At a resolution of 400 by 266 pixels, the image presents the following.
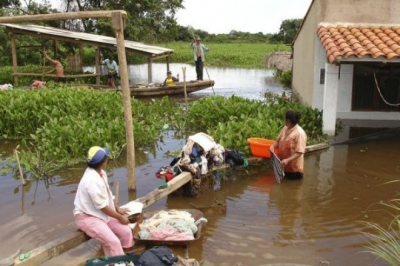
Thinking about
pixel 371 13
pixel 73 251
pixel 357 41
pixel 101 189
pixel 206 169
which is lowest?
pixel 73 251

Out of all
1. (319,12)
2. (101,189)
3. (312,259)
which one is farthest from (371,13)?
(101,189)

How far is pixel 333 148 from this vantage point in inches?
393

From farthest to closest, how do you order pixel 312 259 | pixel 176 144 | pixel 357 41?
pixel 176 144
pixel 357 41
pixel 312 259

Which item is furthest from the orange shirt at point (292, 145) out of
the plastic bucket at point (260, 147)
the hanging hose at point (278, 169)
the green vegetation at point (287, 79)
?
the green vegetation at point (287, 79)

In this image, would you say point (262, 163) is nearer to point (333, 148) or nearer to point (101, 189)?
point (333, 148)

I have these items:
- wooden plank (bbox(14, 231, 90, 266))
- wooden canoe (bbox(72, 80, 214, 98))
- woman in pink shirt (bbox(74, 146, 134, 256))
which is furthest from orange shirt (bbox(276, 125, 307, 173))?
wooden canoe (bbox(72, 80, 214, 98))

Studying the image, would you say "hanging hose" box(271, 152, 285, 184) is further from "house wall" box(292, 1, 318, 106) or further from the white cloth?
"house wall" box(292, 1, 318, 106)

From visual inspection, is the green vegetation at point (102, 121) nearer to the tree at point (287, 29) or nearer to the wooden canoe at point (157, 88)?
the wooden canoe at point (157, 88)

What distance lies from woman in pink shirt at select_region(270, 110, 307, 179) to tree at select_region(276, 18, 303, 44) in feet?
159

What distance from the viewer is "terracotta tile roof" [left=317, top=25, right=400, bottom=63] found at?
9109 mm

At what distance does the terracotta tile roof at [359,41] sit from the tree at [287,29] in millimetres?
44325

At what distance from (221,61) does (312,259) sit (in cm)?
3725

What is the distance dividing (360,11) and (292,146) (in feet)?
18.6

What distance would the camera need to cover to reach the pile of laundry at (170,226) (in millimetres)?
5164
